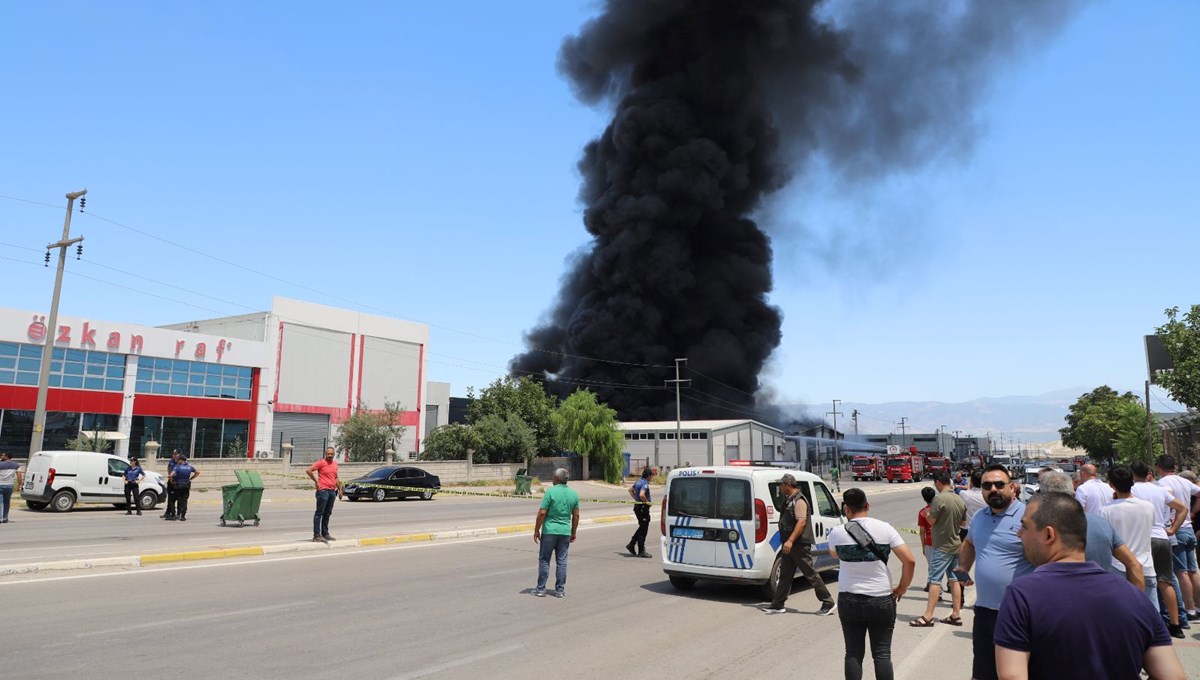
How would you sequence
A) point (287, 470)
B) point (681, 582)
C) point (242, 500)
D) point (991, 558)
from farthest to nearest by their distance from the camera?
point (287, 470), point (242, 500), point (681, 582), point (991, 558)

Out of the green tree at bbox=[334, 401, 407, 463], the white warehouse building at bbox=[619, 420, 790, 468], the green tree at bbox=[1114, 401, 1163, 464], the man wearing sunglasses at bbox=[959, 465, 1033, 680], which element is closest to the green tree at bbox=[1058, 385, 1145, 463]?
the green tree at bbox=[1114, 401, 1163, 464]

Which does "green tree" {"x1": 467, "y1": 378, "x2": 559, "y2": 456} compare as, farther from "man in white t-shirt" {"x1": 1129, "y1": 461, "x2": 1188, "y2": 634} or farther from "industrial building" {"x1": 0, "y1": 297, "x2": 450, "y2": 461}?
"man in white t-shirt" {"x1": 1129, "y1": 461, "x2": 1188, "y2": 634}

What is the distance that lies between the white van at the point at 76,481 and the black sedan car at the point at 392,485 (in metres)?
8.24

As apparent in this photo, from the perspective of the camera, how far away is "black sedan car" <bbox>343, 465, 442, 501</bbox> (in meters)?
29.3

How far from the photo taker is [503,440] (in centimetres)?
4812

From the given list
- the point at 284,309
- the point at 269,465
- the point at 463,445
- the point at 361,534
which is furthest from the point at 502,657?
the point at 284,309

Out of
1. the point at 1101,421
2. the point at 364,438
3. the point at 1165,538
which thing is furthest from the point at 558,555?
the point at 1101,421

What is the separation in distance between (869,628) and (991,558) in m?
0.92

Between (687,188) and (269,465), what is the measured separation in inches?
1742

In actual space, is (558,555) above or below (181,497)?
below

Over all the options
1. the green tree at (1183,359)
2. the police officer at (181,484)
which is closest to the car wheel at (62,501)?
the police officer at (181,484)

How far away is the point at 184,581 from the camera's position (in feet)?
31.3

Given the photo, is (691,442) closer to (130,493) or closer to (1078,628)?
(130,493)

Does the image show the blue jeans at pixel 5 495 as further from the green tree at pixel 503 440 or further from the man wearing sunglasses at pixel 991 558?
the green tree at pixel 503 440
